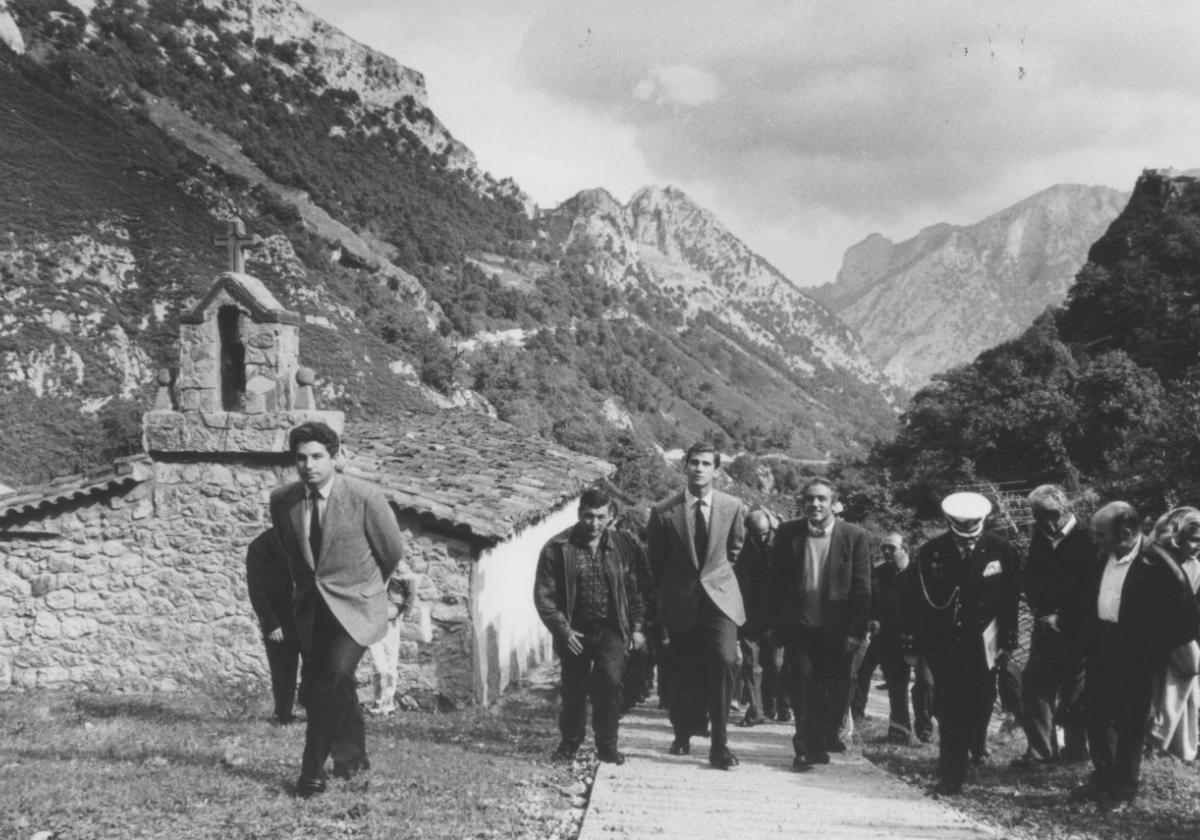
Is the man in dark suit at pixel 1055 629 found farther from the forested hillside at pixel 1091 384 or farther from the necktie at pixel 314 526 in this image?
the forested hillside at pixel 1091 384

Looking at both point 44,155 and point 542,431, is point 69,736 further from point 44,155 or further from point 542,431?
point 542,431

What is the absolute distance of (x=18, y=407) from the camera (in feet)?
93.6

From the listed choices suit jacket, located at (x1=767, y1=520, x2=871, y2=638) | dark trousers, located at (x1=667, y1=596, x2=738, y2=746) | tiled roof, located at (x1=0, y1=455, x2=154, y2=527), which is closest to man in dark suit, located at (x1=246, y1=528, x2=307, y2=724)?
dark trousers, located at (x1=667, y1=596, x2=738, y2=746)

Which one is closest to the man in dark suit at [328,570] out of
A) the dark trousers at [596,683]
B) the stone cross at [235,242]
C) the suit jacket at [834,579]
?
the dark trousers at [596,683]

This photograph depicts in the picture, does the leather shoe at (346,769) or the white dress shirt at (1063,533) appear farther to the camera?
the white dress shirt at (1063,533)


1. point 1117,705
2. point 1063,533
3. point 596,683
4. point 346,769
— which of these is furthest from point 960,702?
point 346,769

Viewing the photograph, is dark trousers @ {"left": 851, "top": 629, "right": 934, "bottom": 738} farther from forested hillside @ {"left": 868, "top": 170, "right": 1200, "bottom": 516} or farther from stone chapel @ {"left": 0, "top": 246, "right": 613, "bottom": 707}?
forested hillside @ {"left": 868, "top": 170, "right": 1200, "bottom": 516}

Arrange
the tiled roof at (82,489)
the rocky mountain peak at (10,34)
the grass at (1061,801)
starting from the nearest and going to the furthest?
the grass at (1061,801), the tiled roof at (82,489), the rocky mountain peak at (10,34)

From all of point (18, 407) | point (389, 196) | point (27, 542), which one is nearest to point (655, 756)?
point (27, 542)

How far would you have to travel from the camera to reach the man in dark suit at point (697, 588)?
577cm

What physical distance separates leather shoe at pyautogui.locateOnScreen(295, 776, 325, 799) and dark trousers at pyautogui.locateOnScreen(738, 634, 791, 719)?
4247 millimetres

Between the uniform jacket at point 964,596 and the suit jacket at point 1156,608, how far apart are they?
593mm

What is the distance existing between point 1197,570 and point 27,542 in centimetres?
1017

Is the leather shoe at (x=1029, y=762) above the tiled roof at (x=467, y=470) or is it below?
below
